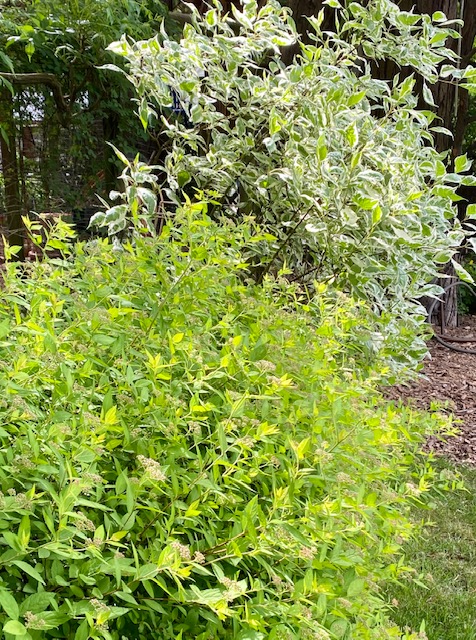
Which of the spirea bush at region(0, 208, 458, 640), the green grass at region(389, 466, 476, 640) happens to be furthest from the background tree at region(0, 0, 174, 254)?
the green grass at region(389, 466, 476, 640)

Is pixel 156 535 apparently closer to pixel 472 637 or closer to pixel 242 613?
pixel 242 613

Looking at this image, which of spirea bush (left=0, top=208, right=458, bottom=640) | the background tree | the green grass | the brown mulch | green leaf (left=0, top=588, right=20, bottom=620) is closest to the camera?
green leaf (left=0, top=588, right=20, bottom=620)

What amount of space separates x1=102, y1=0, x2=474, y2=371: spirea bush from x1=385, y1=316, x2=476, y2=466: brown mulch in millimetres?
1305

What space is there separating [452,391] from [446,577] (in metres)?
2.56

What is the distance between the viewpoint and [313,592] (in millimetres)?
1058

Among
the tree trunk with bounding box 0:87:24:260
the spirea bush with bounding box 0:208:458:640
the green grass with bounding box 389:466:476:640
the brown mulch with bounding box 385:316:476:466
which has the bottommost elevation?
the brown mulch with bounding box 385:316:476:466

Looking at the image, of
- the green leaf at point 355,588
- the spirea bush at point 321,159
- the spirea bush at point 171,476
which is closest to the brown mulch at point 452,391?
the spirea bush at point 321,159

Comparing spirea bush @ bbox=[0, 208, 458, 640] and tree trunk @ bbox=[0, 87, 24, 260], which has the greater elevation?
spirea bush @ bbox=[0, 208, 458, 640]

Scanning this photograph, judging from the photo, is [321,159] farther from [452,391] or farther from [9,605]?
[452,391]

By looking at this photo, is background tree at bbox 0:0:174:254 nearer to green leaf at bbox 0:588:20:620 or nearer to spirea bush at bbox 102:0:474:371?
spirea bush at bbox 102:0:474:371

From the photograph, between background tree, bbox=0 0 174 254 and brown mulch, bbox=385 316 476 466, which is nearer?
background tree, bbox=0 0 174 254

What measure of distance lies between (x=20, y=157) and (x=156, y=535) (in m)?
4.74

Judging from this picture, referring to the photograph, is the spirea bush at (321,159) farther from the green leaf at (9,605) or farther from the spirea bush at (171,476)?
the green leaf at (9,605)

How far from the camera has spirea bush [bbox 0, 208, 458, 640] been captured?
34.5 inches
